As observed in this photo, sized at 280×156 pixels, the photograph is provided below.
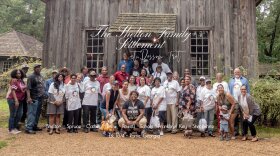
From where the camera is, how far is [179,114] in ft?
31.6

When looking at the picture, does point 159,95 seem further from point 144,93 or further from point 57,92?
point 57,92

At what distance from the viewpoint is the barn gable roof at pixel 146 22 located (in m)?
11.7

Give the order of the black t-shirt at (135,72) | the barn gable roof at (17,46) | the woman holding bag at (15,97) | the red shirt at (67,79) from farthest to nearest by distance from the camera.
Result: the barn gable roof at (17,46), the black t-shirt at (135,72), the red shirt at (67,79), the woman holding bag at (15,97)

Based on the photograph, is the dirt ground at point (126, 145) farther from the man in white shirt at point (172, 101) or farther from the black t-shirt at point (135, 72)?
the black t-shirt at point (135, 72)

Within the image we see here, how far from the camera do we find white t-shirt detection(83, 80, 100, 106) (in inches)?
376

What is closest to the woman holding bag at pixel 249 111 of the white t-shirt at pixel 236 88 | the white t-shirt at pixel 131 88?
the white t-shirt at pixel 236 88

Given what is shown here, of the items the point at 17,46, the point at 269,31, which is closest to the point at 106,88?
the point at 17,46

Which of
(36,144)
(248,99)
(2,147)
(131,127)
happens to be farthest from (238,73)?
(2,147)

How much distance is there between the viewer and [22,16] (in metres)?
38.6

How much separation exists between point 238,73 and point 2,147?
6999 millimetres

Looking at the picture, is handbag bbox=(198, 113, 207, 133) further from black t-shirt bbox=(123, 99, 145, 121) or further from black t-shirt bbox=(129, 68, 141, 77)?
black t-shirt bbox=(129, 68, 141, 77)

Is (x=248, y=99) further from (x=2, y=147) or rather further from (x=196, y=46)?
(x=2, y=147)

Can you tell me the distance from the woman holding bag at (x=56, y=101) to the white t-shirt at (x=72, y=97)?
0.50ft

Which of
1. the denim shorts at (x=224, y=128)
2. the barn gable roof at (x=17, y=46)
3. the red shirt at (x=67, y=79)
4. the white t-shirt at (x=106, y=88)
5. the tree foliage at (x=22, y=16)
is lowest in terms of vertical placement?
the denim shorts at (x=224, y=128)
